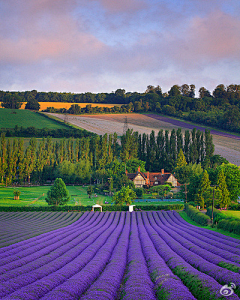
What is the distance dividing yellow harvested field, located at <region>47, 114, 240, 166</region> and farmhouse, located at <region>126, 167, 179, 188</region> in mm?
26408

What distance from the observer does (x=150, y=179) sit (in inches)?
3351

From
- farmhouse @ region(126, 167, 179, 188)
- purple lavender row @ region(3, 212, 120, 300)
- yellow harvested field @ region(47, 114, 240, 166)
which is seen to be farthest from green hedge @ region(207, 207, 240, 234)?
yellow harvested field @ region(47, 114, 240, 166)

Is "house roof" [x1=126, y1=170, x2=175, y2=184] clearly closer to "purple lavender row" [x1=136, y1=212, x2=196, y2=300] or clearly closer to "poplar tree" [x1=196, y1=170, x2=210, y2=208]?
"poplar tree" [x1=196, y1=170, x2=210, y2=208]

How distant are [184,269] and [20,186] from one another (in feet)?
263

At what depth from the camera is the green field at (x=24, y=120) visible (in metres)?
121

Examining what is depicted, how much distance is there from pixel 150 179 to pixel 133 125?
48.1 m

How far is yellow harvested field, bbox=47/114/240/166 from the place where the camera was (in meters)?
104

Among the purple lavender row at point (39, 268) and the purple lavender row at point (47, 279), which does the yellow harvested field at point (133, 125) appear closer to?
the purple lavender row at point (39, 268)

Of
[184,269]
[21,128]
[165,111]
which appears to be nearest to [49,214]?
[184,269]

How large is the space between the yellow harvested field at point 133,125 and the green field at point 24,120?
28.6ft

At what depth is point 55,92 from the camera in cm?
16500

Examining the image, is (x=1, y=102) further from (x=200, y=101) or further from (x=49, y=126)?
(x=200, y=101)

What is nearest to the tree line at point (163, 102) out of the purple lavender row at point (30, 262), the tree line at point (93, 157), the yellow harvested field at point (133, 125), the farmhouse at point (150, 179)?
the yellow harvested field at point (133, 125)

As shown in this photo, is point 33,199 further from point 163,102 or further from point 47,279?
point 163,102
